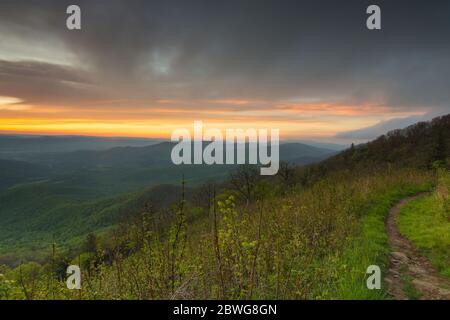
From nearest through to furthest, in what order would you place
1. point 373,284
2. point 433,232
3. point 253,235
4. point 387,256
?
point 373,284
point 387,256
point 253,235
point 433,232

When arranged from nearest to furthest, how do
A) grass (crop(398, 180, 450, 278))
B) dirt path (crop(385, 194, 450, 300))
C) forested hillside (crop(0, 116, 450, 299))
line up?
forested hillside (crop(0, 116, 450, 299)) → dirt path (crop(385, 194, 450, 300)) → grass (crop(398, 180, 450, 278))

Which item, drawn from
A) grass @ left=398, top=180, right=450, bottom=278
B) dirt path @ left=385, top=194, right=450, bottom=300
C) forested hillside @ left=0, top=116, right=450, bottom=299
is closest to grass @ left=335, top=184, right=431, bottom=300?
forested hillside @ left=0, top=116, right=450, bottom=299

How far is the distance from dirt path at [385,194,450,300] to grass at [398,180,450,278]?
0.18 metres

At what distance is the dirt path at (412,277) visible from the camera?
Result: 196 inches

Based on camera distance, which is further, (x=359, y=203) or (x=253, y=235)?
(x=359, y=203)

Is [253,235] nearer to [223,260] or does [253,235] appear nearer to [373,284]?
[223,260]

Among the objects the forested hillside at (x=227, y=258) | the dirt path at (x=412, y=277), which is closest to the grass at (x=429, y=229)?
the dirt path at (x=412, y=277)

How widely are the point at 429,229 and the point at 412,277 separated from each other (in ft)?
11.1

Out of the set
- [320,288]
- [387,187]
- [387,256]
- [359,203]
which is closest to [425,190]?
[387,187]

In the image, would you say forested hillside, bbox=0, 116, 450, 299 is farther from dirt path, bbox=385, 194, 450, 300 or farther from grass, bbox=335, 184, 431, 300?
dirt path, bbox=385, 194, 450, 300

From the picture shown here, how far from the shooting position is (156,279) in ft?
16.5

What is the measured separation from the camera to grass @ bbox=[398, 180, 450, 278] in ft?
21.7
